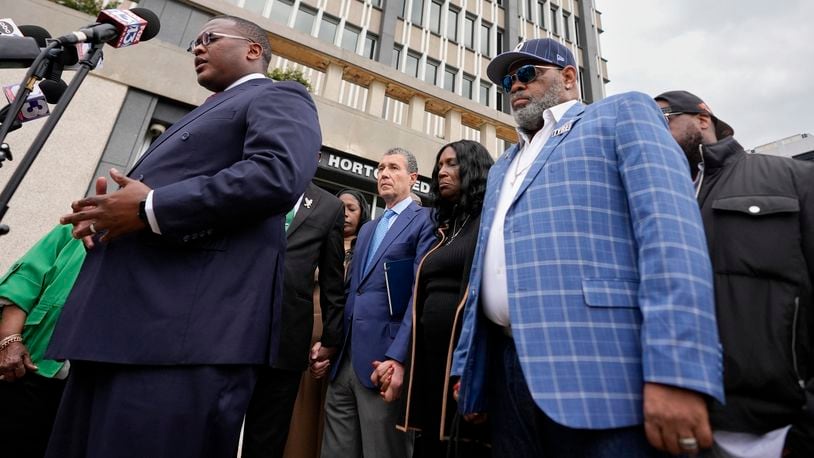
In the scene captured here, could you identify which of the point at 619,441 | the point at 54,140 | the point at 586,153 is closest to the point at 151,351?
the point at 619,441

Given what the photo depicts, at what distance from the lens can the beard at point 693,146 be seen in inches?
96.3

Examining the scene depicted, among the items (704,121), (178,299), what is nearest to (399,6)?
(704,121)

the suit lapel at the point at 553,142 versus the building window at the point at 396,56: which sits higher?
the building window at the point at 396,56

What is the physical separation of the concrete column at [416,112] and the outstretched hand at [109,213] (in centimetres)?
1187

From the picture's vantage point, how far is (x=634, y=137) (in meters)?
1.43

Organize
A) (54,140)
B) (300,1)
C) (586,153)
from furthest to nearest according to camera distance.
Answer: (300,1), (54,140), (586,153)

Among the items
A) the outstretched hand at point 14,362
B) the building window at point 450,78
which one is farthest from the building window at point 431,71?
the outstretched hand at point 14,362

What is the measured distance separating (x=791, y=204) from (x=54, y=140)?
30.6ft

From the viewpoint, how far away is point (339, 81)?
39.3 feet

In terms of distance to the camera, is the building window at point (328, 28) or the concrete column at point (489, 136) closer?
the concrete column at point (489, 136)

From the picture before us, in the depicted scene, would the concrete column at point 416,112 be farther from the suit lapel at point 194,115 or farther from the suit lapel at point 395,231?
the suit lapel at point 194,115

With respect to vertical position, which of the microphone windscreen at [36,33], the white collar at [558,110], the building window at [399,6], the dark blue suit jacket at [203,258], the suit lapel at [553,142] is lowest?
the dark blue suit jacket at [203,258]

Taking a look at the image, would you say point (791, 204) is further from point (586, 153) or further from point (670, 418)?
point (670, 418)

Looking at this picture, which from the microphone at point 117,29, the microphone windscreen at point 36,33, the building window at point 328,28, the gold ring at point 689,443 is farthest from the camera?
the building window at point 328,28
